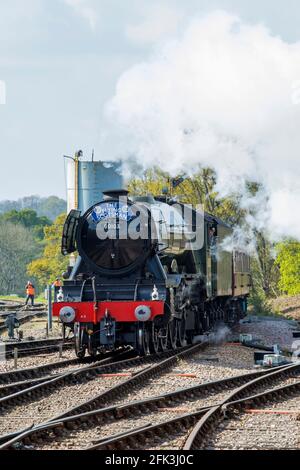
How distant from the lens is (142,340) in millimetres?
15805

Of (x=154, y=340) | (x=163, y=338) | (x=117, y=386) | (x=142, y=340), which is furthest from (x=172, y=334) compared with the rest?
(x=117, y=386)

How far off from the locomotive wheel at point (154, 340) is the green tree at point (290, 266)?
2017cm

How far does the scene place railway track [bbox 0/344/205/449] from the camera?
854cm

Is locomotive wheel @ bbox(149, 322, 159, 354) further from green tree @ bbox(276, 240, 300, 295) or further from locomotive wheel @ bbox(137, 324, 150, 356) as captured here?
green tree @ bbox(276, 240, 300, 295)

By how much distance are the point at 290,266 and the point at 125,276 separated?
859 inches

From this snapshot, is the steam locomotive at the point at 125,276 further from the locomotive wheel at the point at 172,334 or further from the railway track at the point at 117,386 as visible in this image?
the railway track at the point at 117,386

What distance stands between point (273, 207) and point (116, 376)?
27.0ft

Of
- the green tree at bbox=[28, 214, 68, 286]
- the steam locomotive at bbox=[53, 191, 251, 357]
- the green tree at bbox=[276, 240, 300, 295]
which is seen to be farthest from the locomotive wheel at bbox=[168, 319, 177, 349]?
the green tree at bbox=[28, 214, 68, 286]

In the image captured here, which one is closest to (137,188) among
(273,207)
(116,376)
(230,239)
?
(230,239)

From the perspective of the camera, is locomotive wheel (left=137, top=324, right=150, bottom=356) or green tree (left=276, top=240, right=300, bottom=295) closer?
locomotive wheel (left=137, top=324, right=150, bottom=356)

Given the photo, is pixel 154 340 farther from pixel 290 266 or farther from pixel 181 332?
pixel 290 266

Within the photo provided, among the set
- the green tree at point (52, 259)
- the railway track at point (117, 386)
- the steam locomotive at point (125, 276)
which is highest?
the green tree at point (52, 259)

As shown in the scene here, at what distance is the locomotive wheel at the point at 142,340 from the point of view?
1575 cm

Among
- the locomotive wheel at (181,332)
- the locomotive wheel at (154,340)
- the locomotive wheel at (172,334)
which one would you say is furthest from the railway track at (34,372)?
the locomotive wheel at (181,332)
